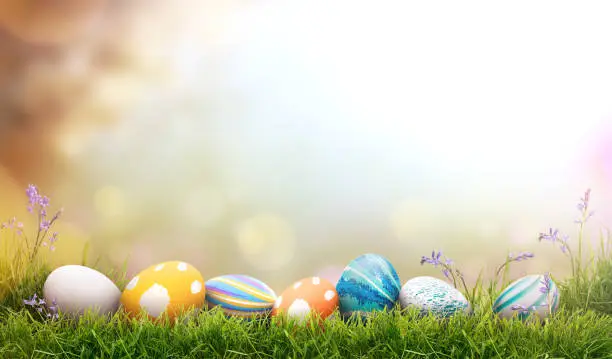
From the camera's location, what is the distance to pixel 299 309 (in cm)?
260

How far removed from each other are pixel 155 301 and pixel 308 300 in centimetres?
61

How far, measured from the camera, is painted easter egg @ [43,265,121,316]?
2.68 m

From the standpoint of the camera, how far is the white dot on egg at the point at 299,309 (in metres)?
2.57

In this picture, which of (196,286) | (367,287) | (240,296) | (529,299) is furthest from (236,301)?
(529,299)

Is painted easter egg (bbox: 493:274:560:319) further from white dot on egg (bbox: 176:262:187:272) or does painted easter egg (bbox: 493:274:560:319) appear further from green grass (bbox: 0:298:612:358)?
white dot on egg (bbox: 176:262:187:272)

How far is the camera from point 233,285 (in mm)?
2809

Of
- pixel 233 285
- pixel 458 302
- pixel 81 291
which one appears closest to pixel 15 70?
pixel 81 291

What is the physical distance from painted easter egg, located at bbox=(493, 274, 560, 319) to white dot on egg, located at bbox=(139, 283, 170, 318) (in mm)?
1319

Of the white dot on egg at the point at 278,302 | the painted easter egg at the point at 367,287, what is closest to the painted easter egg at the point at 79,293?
the white dot on egg at the point at 278,302

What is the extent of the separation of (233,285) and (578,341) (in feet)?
4.40

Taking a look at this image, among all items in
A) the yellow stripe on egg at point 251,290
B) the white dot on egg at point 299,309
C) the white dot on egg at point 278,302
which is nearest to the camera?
the white dot on egg at point 299,309

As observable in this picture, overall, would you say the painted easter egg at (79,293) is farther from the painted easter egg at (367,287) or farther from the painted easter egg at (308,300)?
the painted easter egg at (367,287)

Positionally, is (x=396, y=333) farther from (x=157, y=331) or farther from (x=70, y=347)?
(x=70, y=347)

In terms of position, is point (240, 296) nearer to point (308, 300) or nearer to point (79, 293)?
point (308, 300)
